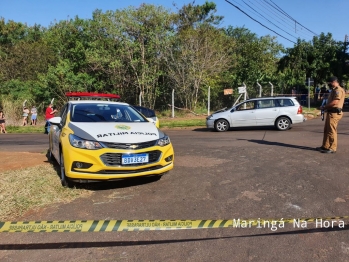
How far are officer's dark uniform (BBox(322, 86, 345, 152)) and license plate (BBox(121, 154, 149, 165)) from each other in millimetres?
4999

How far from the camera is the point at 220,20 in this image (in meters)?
31.8

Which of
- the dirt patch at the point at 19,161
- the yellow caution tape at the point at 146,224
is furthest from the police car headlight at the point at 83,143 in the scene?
the dirt patch at the point at 19,161

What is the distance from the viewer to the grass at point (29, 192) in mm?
4711

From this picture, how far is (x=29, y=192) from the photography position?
527 centimetres

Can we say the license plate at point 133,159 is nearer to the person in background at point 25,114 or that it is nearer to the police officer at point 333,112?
the police officer at point 333,112

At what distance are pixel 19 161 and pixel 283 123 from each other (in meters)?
10.4

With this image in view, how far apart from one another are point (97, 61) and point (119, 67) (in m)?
1.65

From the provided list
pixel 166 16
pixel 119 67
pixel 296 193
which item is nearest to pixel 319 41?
pixel 166 16

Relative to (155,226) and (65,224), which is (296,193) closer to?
(155,226)

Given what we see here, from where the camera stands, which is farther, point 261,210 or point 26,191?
point 26,191

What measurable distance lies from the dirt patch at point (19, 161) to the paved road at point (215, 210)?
8.08ft

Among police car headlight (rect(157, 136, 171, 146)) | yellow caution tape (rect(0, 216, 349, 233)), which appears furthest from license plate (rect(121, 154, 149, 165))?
Result: yellow caution tape (rect(0, 216, 349, 233))

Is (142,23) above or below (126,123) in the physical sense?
above

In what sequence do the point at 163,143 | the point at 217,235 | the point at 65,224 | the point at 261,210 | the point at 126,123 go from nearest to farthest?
the point at 65,224 < the point at 217,235 < the point at 261,210 < the point at 163,143 < the point at 126,123
